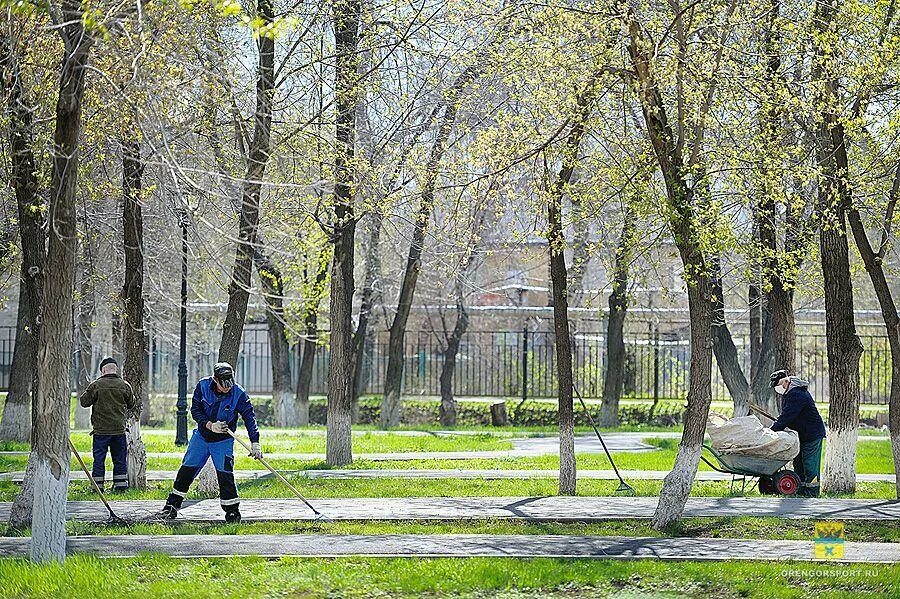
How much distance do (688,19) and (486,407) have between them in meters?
20.0

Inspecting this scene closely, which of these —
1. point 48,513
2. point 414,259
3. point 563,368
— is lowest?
point 48,513

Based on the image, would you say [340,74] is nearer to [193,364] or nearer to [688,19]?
[688,19]

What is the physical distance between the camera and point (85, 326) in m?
24.0

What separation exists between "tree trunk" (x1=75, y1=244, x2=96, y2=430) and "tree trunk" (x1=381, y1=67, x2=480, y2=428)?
4630mm

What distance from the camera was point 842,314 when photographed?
50.4 ft

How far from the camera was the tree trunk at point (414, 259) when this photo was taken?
15.5 meters

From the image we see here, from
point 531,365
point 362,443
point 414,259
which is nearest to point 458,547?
point 362,443

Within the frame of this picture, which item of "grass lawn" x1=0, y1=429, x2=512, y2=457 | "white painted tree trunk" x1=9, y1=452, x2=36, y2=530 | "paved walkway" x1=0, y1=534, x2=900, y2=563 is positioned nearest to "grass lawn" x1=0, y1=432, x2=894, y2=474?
"grass lawn" x1=0, y1=429, x2=512, y2=457

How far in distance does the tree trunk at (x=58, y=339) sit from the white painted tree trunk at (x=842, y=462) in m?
10.1

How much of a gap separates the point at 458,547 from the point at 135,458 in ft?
20.8

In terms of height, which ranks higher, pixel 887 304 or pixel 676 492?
pixel 887 304

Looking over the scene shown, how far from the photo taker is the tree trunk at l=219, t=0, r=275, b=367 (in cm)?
1370

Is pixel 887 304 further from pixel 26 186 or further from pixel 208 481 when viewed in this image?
pixel 26 186

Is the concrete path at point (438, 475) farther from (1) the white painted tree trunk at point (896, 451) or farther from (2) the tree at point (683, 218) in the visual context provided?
(2) the tree at point (683, 218)
